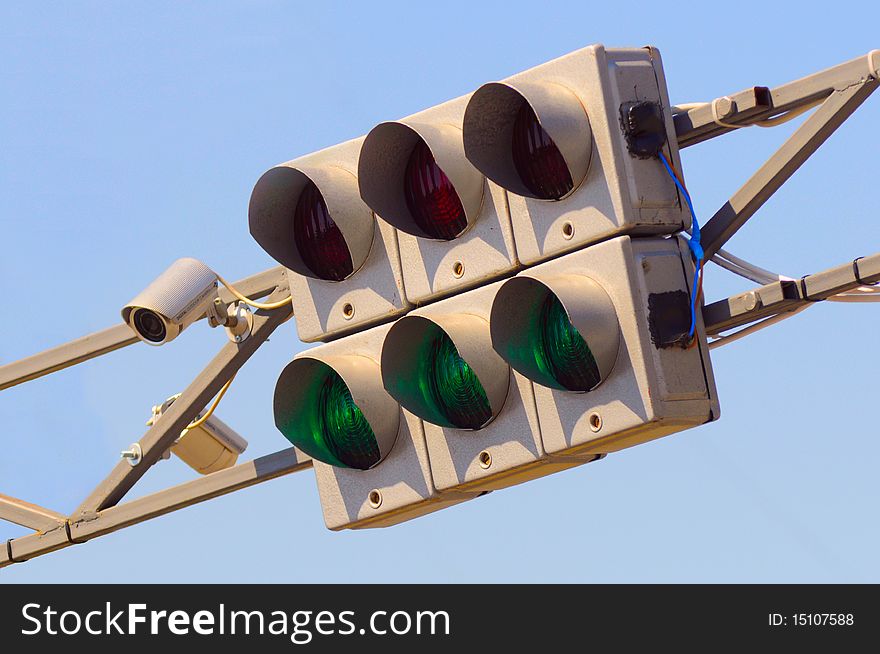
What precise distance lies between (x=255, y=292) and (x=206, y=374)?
392mm

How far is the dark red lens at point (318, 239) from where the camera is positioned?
24.3 ft

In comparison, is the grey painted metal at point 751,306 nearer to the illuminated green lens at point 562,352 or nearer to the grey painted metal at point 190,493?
the illuminated green lens at point 562,352

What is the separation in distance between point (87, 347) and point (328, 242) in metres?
1.32

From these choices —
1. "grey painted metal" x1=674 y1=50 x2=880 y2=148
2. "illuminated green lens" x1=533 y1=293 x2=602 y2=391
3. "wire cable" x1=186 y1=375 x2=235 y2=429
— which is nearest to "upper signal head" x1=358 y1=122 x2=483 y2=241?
"illuminated green lens" x1=533 y1=293 x2=602 y2=391

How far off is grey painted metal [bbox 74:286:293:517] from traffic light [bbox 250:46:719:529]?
395 millimetres

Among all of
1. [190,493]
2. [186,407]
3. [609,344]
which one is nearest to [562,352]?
[609,344]

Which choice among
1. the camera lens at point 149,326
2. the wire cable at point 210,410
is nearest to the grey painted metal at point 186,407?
the wire cable at point 210,410

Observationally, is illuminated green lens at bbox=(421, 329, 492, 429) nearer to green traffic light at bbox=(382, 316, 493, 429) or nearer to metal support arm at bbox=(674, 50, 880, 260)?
green traffic light at bbox=(382, 316, 493, 429)

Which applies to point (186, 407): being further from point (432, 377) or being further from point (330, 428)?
point (432, 377)

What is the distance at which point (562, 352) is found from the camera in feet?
21.8

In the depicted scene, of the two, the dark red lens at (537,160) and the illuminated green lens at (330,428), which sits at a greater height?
the dark red lens at (537,160)

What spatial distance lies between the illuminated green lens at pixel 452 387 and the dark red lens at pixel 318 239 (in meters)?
0.56

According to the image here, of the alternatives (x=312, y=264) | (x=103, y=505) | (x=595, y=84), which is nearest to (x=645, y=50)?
(x=595, y=84)

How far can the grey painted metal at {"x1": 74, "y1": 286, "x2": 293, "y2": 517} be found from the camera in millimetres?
7883
